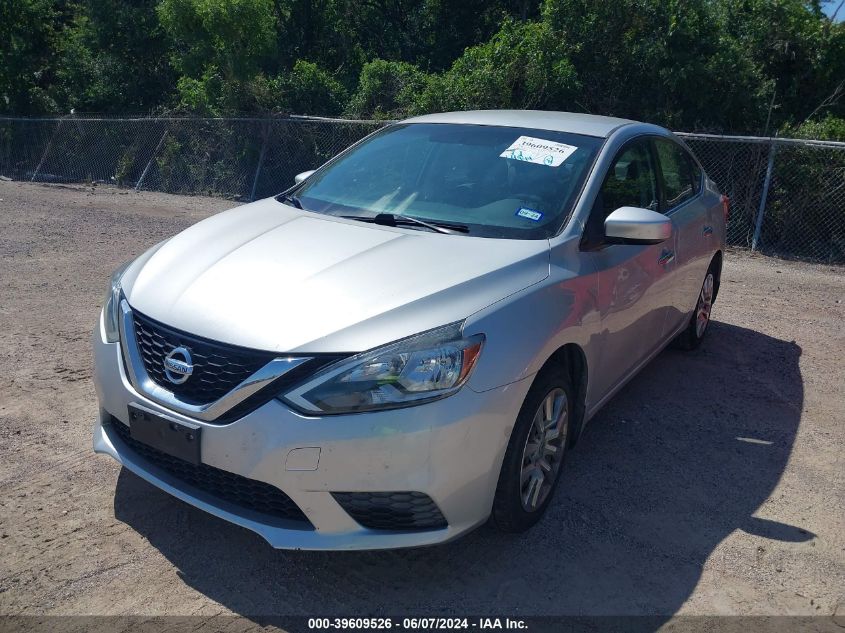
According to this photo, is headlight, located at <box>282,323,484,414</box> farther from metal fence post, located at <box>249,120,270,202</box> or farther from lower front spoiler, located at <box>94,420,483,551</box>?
metal fence post, located at <box>249,120,270,202</box>

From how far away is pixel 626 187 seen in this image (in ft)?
14.7

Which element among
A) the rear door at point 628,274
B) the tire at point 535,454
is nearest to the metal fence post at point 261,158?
the rear door at point 628,274

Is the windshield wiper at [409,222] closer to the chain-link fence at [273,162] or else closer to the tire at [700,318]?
the tire at [700,318]

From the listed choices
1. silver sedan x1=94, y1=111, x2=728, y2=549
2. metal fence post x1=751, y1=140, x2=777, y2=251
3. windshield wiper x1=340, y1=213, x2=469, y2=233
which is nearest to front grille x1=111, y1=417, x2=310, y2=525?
silver sedan x1=94, y1=111, x2=728, y2=549

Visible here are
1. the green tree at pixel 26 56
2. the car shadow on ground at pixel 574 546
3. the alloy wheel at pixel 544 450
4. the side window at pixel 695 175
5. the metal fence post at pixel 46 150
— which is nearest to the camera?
the car shadow on ground at pixel 574 546

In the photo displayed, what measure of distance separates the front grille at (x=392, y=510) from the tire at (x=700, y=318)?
141 inches

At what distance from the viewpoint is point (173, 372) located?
10.1ft

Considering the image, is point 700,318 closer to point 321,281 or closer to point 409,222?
point 409,222

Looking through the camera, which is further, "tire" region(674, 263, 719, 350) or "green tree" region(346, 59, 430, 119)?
"green tree" region(346, 59, 430, 119)

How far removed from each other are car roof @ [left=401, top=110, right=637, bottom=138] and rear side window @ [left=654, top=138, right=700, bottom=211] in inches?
18.5

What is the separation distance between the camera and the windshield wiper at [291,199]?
445 cm

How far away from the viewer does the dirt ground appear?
312 cm

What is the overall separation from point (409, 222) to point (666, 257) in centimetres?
176

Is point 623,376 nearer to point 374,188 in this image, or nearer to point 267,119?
point 374,188
